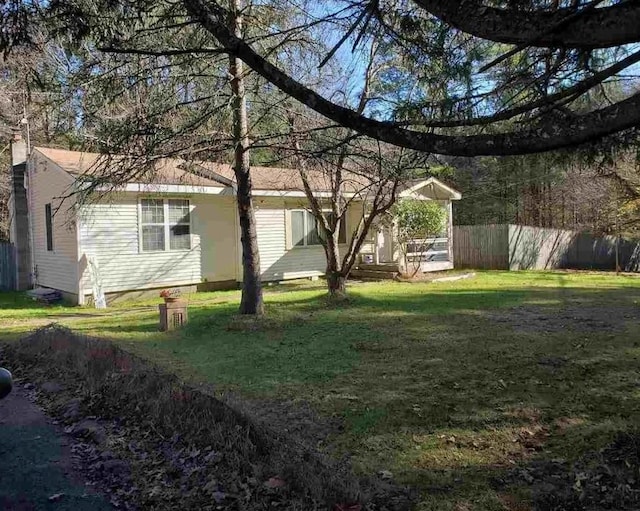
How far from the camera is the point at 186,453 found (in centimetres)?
368

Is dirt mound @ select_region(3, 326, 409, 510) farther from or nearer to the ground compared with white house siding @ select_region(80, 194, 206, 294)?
nearer to the ground

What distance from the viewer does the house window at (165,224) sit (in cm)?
1375

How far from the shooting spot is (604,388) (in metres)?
5.32

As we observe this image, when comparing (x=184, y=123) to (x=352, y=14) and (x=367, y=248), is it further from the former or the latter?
(x=367, y=248)

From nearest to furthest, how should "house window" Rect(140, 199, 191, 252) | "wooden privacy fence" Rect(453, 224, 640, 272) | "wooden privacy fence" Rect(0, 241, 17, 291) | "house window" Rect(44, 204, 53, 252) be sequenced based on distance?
"house window" Rect(140, 199, 191, 252) < "house window" Rect(44, 204, 53, 252) < "wooden privacy fence" Rect(0, 241, 17, 291) < "wooden privacy fence" Rect(453, 224, 640, 272)

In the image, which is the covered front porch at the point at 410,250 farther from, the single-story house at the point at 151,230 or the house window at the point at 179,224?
the house window at the point at 179,224

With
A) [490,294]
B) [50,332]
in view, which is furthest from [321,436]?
[490,294]

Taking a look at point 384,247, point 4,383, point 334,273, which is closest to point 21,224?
point 334,273

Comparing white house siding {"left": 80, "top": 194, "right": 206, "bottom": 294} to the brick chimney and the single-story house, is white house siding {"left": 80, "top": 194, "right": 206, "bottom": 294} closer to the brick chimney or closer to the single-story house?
the single-story house

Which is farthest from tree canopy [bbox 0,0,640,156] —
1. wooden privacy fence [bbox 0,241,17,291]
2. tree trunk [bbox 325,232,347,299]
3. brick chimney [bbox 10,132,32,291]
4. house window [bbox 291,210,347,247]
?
wooden privacy fence [bbox 0,241,17,291]

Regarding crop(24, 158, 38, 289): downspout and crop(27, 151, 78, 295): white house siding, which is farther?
crop(24, 158, 38, 289): downspout

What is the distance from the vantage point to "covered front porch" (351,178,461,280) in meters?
17.0

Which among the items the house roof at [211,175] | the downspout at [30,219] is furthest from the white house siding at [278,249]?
the downspout at [30,219]

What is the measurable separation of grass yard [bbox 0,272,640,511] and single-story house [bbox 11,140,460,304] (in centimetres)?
140
